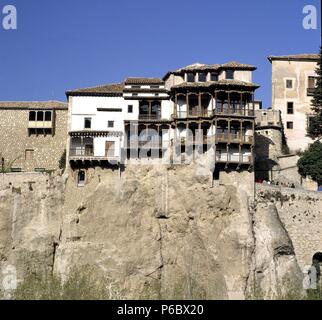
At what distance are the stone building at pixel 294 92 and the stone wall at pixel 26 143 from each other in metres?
20.4

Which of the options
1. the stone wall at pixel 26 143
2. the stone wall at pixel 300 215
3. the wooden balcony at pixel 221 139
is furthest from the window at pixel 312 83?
the stone wall at pixel 26 143

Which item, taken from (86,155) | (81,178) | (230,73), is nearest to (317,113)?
(230,73)

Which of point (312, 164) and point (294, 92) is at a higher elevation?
point (294, 92)

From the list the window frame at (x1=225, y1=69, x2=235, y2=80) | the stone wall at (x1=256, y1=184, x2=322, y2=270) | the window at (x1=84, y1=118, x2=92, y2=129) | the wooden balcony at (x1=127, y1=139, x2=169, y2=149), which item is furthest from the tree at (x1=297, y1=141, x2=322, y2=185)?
the window at (x1=84, y1=118, x2=92, y2=129)

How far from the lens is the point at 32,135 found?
6650cm

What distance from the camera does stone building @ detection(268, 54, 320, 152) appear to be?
6831 cm

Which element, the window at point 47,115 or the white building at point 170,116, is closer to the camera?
the white building at point 170,116

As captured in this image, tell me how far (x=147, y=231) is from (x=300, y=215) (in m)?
12.1

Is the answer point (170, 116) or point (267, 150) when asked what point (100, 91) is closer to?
point (170, 116)

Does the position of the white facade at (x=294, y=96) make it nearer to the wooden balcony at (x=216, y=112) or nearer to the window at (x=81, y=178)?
the wooden balcony at (x=216, y=112)

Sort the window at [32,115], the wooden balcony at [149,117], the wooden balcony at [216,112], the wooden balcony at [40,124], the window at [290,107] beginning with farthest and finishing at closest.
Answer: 1. the window at [290,107]
2. the window at [32,115]
3. the wooden balcony at [40,124]
4. the wooden balcony at [149,117]
5. the wooden balcony at [216,112]

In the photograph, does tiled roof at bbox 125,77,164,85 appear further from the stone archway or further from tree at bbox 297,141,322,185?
the stone archway

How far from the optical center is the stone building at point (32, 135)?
65.5 m

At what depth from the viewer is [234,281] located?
54.6 m
